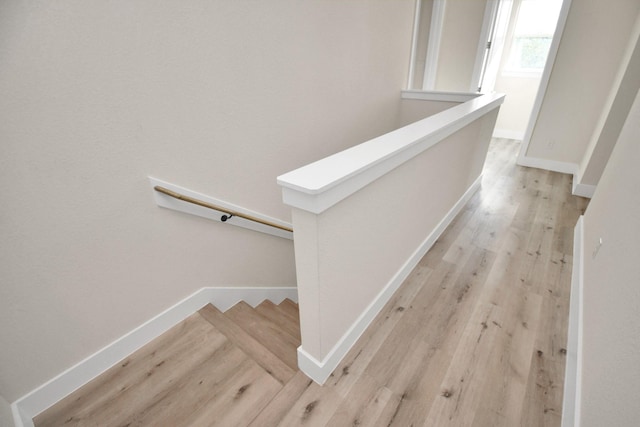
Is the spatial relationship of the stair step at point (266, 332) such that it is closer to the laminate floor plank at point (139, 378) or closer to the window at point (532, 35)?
the laminate floor plank at point (139, 378)

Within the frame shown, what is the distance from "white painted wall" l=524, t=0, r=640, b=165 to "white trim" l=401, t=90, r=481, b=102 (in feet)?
4.73

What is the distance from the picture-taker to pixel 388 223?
1457 millimetres

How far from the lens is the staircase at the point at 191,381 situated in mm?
1205

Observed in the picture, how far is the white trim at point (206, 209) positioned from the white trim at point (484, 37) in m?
3.65

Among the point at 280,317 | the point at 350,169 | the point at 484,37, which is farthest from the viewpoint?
the point at 484,37

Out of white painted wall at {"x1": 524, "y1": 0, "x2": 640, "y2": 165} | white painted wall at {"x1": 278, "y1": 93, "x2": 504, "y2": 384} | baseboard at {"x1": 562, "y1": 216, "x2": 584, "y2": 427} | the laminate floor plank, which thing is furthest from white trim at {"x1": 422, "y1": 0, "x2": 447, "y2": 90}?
the laminate floor plank

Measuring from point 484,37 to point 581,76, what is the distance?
121cm

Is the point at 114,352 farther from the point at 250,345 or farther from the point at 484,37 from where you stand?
the point at 484,37

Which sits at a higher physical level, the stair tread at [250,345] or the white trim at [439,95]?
the white trim at [439,95]

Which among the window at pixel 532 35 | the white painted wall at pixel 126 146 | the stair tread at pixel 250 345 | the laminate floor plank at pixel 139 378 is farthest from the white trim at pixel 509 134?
the laminate floor plank at pixel 139 378

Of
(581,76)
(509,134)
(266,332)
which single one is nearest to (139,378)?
(266,332)

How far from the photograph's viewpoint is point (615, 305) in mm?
1030

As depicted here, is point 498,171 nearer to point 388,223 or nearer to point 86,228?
point 388,223

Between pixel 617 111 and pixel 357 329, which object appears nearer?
pixel 357 329
